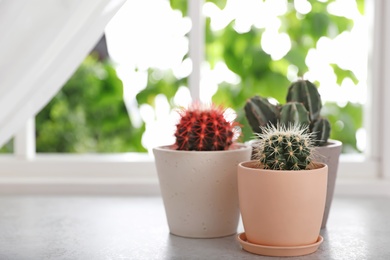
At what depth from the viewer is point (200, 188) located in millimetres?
1403

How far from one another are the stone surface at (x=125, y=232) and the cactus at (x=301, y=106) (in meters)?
0.22

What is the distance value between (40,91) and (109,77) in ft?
6.24

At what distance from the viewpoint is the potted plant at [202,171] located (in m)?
1.39

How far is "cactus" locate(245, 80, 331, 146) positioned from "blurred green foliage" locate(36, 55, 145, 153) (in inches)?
79.8

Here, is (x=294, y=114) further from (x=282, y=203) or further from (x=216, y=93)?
(x=216, y=93)

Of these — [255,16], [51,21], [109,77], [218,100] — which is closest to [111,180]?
[51,21]

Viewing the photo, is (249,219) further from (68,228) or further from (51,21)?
(51,21)

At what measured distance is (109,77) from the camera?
138 inches

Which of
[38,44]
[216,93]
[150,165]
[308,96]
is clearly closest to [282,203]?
[308,96]

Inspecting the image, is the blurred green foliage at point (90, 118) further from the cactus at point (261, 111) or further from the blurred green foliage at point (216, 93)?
the cactus at point (261, 111)

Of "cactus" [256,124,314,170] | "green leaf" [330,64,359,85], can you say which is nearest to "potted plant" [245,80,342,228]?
"cactus" [256,124,314,170]

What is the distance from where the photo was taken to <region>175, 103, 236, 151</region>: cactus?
1.39 metres

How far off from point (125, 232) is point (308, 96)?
1.59 feet

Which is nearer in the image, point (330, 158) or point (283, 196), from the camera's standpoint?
point (283, 196)
